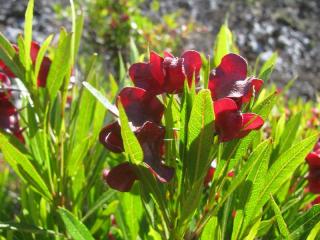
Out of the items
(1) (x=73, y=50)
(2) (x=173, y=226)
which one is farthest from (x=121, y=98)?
(1) (x=73, y=50)

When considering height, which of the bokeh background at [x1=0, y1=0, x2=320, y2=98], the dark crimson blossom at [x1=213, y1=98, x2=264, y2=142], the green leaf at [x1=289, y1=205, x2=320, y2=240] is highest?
the dark crimson blossom at [x1=213, y1=98, x2=264, y2=142]

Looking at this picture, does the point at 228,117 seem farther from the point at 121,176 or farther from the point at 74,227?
the point at 74,227

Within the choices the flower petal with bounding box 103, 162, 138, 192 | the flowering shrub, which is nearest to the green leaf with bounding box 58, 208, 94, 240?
the flowering shrub

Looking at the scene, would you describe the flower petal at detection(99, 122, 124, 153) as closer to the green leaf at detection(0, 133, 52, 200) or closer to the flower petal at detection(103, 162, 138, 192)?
the flower petal at detection(103, 162, 138, 192)

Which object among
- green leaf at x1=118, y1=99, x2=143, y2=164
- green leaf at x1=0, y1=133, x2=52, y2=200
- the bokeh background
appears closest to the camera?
green leaf at x1=118, y1=99, x2=143, y2=164

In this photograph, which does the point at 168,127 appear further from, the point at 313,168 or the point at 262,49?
the point at 262,49

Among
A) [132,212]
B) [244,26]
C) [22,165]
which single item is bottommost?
[244,26]

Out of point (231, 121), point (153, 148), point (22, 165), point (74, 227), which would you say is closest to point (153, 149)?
point (153, 148)
